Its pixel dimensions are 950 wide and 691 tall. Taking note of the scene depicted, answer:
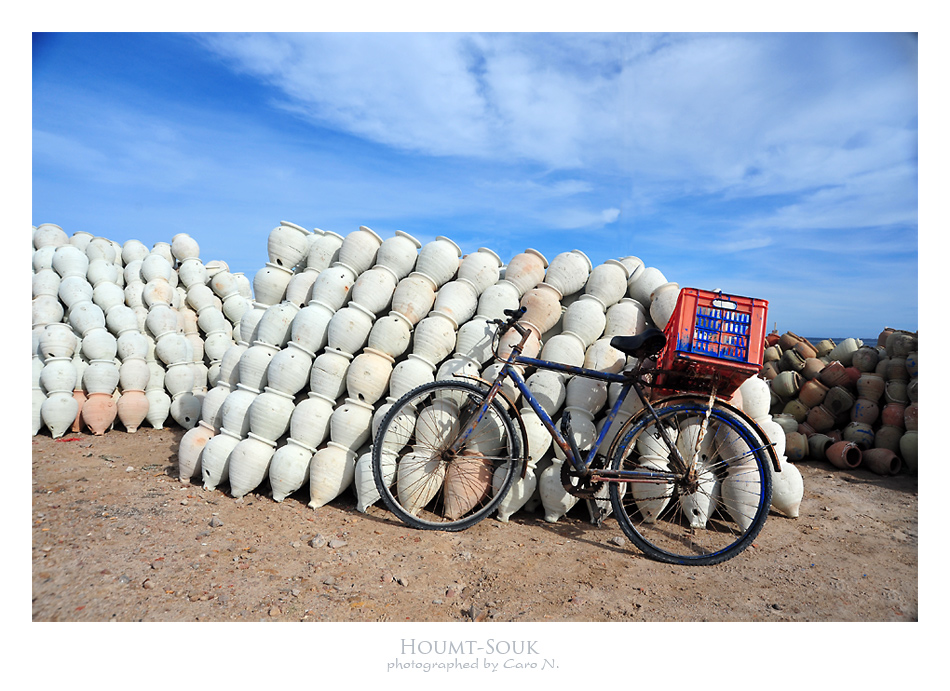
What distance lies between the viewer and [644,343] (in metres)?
3.34

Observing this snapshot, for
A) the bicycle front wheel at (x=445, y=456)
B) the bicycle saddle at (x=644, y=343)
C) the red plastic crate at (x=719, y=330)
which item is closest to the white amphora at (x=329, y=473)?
the bicycle front wheel at (x=445, y=456)

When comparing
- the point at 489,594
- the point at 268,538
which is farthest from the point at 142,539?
the point at 489,594

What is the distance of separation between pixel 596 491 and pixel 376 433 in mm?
1584

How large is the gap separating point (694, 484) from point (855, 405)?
4496 millimetres

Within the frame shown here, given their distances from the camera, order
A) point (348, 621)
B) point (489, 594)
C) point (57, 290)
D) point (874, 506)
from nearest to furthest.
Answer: point (348, 621), point (489, 594), point (874, 506), point (57, 290)

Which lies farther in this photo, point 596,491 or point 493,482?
point 493,482

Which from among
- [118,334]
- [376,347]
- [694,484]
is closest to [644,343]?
[694,484]

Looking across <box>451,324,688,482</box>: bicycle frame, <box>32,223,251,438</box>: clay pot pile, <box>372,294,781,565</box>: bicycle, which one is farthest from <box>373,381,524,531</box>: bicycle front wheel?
<box>32,223,251,438</box>: clay pot pile

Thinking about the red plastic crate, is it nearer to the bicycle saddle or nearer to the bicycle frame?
the bicycle saddle

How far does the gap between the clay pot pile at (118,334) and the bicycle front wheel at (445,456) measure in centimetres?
408

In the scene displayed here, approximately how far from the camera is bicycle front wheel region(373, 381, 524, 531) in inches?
141

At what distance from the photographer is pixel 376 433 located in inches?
148

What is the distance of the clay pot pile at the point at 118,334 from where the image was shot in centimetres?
605

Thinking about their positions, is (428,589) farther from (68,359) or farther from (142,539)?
(68,359)
